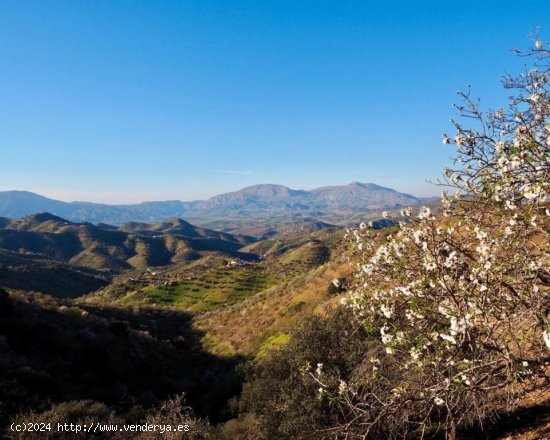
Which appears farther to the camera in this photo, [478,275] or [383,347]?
[383,347]

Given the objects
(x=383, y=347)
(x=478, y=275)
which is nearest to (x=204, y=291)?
(x=383, y=347)

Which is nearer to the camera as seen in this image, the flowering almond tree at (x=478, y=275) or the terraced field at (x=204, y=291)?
the flowering almond tree at (x=478, y=275)

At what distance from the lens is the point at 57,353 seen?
34.5 m

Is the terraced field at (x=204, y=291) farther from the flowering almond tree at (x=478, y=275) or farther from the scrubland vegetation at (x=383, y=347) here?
the flowering almond tree at (x=478, y=275)

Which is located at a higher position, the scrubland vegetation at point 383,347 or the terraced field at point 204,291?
the scrubland vegetation at point 383,347

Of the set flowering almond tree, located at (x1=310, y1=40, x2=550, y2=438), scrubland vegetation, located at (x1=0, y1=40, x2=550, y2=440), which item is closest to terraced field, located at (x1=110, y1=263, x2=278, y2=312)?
scrubland vegetation, located at (x1=0, y1=40, x2=550, y2=440)

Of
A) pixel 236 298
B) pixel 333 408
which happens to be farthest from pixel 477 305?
pixel 236 298

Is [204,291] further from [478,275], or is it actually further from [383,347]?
[478,275]

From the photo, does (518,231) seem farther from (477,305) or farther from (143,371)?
(143,371)

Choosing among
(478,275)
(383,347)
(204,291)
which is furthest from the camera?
(204,291)

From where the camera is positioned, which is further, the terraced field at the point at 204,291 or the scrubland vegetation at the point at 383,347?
the terraced field at the point at 204,291

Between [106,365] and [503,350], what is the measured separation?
3660 centimetres

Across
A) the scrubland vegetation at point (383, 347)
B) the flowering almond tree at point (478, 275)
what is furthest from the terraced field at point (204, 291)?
the flowering almond tree at point (478, 275)

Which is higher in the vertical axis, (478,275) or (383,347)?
(478,275)
